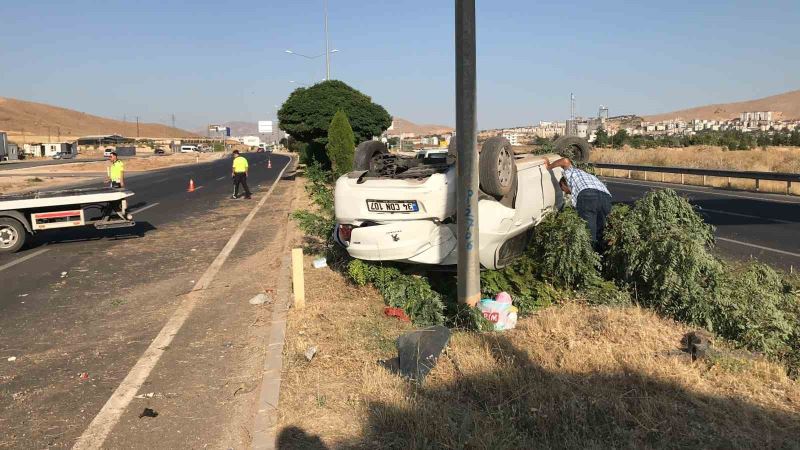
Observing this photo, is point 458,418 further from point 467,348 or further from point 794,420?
point 794,420

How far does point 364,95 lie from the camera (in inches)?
1255

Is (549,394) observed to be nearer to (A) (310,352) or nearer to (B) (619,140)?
(A) (310,352)

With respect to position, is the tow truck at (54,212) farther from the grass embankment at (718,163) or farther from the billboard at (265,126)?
the billboard at (265,126)

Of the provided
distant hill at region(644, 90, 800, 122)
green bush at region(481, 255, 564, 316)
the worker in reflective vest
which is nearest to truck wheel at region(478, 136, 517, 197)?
green bush at region(481, 255, 564, 316)

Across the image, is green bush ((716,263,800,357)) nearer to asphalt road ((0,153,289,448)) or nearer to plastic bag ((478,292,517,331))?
plastic bag ((478,292,517,331))

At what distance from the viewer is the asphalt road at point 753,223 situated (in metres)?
9.98

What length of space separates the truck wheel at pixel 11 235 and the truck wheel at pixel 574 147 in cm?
972

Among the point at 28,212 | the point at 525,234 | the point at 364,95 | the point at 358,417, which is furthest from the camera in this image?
the point at 364,95

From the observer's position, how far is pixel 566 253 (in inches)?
240

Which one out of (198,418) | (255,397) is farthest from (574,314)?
(198,418)

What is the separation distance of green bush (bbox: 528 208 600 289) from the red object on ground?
4.84 feet

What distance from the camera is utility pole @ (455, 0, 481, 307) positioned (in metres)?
5.38

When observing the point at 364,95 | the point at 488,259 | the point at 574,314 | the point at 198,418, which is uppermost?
the point at 364,95

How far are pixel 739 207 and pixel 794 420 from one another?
15409 millimetres
